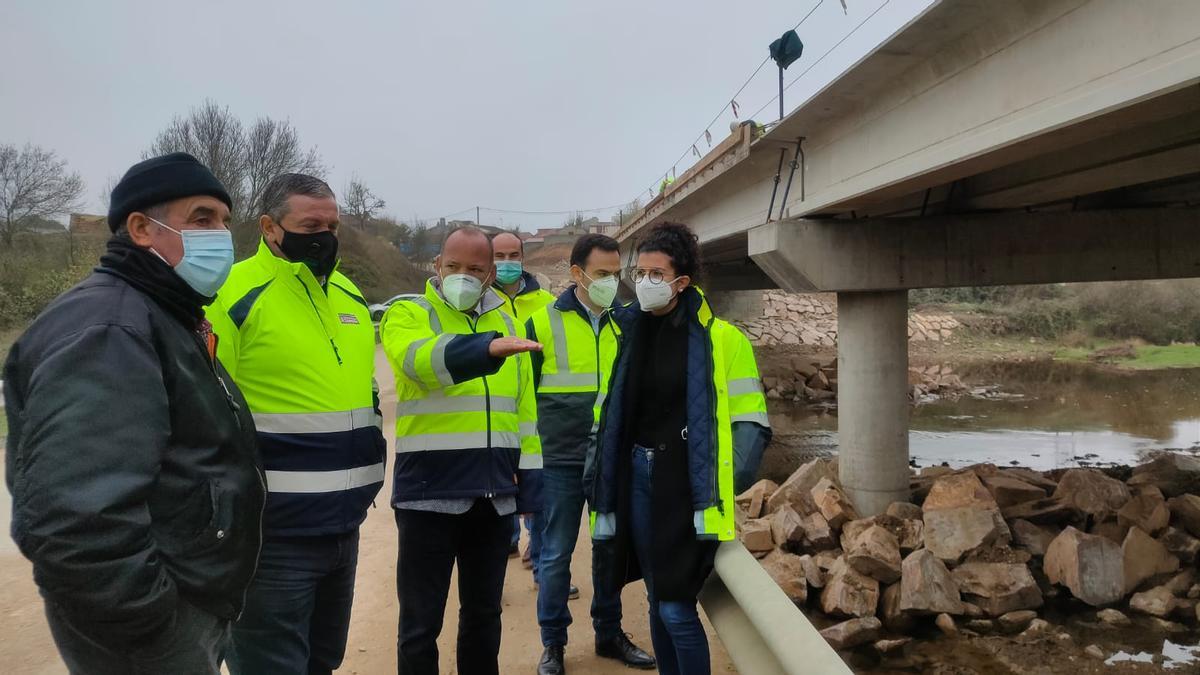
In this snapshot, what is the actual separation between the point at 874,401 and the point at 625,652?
5168 mm

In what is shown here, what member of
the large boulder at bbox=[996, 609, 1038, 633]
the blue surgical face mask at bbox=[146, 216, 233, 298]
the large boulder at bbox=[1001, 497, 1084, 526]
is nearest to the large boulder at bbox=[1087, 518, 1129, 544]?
A: the large boulder at bbox=[1001, 497, 1084, 526]

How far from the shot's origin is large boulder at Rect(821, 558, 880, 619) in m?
5.53

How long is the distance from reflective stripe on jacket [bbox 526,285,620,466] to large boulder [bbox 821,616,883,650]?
2555 mm

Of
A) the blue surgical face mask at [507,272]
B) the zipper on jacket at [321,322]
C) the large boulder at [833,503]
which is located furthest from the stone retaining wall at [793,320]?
the zipper on jacket at [321,322]

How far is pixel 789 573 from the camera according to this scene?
229 inches

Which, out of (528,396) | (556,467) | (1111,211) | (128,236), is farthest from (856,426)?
(128,236)

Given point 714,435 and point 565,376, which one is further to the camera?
point 565,376

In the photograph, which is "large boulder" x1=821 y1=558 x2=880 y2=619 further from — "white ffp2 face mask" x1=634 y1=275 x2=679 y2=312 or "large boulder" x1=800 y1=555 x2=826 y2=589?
"white ffp2 face mask" x1=634 y1=275 x2=679 y2=312

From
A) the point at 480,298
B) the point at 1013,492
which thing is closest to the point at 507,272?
the point at 480,298

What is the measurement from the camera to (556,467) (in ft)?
13.0

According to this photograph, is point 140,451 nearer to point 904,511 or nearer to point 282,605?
point 282,605

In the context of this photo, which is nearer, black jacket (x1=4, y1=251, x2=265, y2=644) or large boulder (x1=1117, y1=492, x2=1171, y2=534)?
black jacket (x1=4, y1=251, x2=265, y2=644)

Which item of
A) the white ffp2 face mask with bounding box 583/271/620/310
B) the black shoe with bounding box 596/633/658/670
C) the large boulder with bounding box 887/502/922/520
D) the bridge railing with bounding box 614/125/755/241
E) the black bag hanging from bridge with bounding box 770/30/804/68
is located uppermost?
the black bag hanging from bridge with bounding box 770/30/804/68

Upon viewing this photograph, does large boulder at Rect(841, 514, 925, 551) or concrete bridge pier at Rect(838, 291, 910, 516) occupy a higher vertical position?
A: concrete bridge pier at Rect(838, 291, 910, 516)
